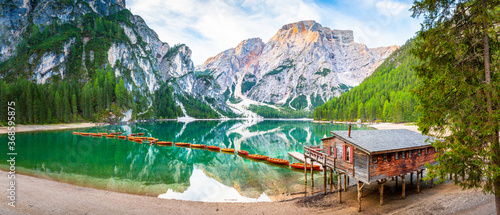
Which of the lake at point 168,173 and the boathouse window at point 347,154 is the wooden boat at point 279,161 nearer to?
the lake at point 168,173

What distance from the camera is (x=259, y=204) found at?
21.1 m

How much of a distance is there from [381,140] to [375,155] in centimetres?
237

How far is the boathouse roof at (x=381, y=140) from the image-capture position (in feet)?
59.3

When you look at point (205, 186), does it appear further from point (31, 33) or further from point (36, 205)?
point (31, 33)

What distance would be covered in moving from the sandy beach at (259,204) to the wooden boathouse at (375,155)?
1476mm

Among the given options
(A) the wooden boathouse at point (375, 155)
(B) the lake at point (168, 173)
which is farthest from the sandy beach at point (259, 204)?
(B) the lake at point (168, 173)

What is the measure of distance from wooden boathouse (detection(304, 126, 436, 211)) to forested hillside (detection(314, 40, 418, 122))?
103736mm

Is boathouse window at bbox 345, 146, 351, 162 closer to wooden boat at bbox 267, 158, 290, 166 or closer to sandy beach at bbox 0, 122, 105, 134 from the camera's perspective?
wooden boat at bbox 267, 158, 290, 166

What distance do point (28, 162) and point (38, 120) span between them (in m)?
74.7

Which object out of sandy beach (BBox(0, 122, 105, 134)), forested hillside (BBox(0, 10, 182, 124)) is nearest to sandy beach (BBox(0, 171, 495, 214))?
sandy beach (BBox(0, 122, 105, 134))

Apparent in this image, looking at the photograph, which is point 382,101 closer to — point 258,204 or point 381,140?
point 381,140

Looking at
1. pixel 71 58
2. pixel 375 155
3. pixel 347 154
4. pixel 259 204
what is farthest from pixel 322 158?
pixel 71 58

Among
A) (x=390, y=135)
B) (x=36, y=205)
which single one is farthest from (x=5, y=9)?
(x=390, y=135)

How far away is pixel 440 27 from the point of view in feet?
36.2
